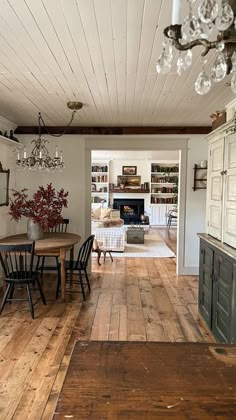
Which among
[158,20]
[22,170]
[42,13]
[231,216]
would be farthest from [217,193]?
[22,170]

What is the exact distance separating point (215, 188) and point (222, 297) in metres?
1.12

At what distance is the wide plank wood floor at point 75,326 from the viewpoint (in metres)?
2.31

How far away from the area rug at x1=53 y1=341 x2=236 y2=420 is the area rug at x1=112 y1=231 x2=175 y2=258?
18.5 feet

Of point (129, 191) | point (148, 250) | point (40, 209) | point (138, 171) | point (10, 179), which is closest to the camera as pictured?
point (40, 209)

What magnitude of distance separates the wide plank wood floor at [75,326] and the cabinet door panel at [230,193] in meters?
1.10

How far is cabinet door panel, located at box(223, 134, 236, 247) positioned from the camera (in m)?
2.73

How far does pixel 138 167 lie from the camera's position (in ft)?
39.2

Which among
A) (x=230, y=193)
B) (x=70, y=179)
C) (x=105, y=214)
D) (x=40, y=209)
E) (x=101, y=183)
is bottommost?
(x=105, y=214)

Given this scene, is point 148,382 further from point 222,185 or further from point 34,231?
point 34,231

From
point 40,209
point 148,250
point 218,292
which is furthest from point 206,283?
point 148,250

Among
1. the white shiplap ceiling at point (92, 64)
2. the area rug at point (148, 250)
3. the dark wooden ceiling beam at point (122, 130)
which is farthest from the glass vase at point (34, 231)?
the area rug at point (148, 250)

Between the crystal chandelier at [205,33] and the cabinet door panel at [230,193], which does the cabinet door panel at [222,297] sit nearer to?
the cabinet door panel at [230,193]

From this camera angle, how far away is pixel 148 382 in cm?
109

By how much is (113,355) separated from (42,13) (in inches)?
74.7
